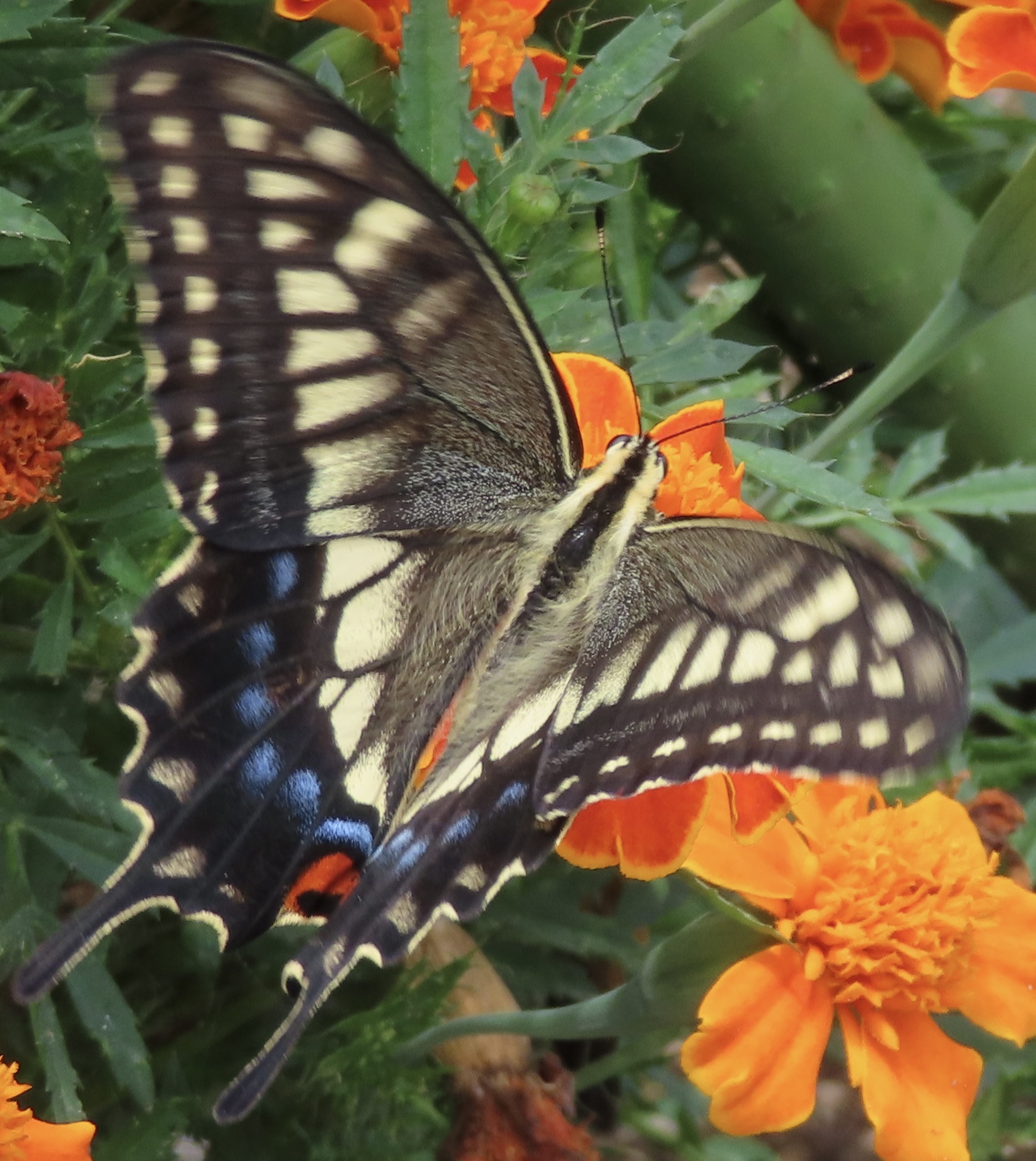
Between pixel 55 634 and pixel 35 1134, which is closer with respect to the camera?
pixel 35 1134

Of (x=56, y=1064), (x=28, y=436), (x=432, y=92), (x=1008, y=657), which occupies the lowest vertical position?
(x=1008, y=657)

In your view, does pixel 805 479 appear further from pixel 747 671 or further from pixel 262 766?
pixel 262 766

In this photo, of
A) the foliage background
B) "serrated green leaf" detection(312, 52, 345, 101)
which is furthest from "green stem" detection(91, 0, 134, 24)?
"serrated green leaf" detection(312, 52, 345, 101)

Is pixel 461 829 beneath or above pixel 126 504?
beneath

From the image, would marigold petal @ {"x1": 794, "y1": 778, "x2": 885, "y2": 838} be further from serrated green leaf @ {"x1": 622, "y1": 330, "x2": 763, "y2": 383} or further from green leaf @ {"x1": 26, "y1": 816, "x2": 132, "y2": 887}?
green leaf @ {"x1": 26, "y1": 816, "x2": 132, "y2": 887}

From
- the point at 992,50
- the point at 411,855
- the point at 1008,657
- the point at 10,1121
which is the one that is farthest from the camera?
the point at 1008,657

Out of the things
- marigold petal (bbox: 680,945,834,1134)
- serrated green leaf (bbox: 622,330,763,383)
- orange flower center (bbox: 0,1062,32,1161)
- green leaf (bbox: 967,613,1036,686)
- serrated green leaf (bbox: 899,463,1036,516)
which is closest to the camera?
orange flower center (bbox: 0,1062,32,1161)

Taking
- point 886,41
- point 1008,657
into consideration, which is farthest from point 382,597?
point 1008,657
